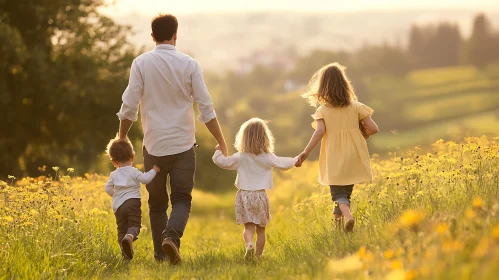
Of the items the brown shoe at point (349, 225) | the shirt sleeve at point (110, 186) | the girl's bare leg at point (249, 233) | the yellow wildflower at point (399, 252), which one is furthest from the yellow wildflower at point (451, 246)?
the shirt sleeve at point (110, 186)

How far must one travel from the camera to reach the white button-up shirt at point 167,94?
6.62 metres

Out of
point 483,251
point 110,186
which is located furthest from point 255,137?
point 483,251

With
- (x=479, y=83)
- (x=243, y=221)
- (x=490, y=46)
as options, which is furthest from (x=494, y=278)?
(x=490, y=46)

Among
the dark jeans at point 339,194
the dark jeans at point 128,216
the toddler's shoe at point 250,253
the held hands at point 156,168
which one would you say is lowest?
the toddler's shoe at point 250,253

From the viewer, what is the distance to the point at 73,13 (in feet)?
55.8

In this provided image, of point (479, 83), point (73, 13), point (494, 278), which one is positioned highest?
point (73, 13)

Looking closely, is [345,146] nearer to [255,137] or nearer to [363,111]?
[363,111]

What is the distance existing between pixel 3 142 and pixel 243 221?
1123cm

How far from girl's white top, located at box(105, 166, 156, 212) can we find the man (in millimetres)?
330

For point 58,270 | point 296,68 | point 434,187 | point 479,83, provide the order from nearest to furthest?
point 58,270, point 434,187, point 479,83, point 296,68

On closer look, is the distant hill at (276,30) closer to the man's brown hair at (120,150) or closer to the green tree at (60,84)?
the green tree at (60,84)

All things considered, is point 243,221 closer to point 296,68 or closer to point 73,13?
point 73,13

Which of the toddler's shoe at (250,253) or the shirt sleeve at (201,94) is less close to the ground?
the shirt sleeve at (201,94)

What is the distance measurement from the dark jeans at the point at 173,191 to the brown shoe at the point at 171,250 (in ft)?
0.52
